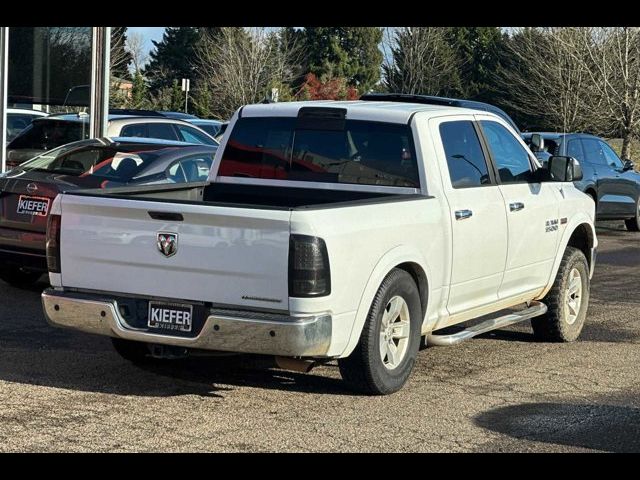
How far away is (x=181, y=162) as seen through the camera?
452 inches

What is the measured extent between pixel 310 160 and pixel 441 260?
127 cm

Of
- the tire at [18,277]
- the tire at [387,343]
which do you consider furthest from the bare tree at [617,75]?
the tire at [387,343]

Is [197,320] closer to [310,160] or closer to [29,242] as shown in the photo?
[310,160]

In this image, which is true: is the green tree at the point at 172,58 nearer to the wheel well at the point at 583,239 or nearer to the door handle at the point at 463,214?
the wheel well at the point at 583,239

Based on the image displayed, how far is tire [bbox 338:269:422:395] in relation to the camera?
700 centimetres

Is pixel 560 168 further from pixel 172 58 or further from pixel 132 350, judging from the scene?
pixel 172 58

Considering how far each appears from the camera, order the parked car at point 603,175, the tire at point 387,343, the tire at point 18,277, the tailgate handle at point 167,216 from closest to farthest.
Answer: the tailgate handle at point 167,216 < the tire at point 387,343 < the tire at point 18,277 < the parked car at point 603,175

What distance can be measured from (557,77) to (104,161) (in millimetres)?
28057

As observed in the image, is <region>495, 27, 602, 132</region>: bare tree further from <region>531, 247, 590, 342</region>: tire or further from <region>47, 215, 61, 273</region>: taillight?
<region>47, 215, 61, 273</region>: taillight

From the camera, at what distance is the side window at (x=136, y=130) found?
17.6 m

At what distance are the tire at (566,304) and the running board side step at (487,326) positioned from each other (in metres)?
0.16

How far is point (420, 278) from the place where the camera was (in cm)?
752

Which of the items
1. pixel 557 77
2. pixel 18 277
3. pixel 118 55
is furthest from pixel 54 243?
pixel 118 55

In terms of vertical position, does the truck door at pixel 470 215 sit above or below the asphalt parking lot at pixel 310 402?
above
